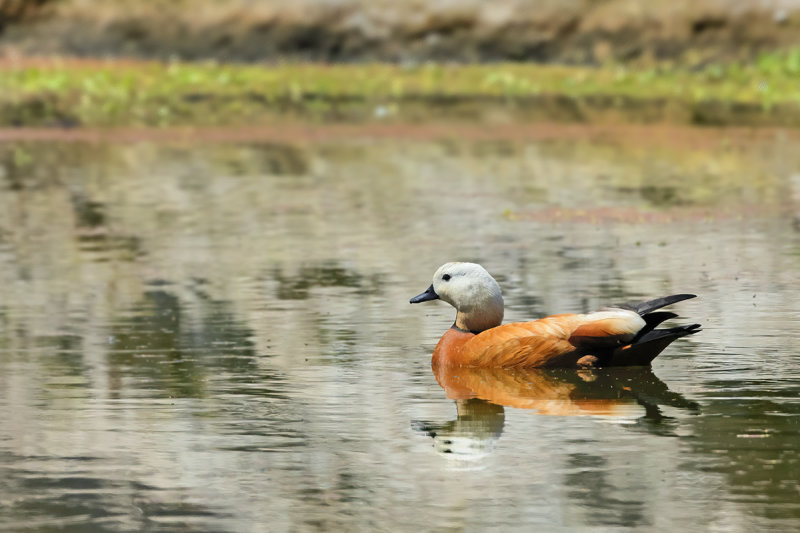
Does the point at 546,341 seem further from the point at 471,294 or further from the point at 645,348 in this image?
the point at 471,294

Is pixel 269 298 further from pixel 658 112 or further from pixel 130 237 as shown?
pixel 658 112

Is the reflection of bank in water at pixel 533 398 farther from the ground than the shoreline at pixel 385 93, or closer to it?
closer to it

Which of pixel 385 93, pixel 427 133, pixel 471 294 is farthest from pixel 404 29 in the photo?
pixel 471 294

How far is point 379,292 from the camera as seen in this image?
45.0ft

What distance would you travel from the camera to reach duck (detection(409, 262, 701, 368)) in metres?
10.1

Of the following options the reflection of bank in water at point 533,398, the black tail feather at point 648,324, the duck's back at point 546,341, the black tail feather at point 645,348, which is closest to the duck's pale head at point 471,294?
the duck's back at point 546,341

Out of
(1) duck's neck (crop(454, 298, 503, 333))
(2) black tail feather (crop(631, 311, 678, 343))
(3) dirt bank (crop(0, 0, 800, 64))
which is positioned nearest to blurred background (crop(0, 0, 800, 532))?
(2) black tail feather (crop(631, 311, 678, 343))

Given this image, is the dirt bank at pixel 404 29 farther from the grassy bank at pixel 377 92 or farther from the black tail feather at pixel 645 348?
the black tail feather at pixel 645 348

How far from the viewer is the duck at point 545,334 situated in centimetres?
1014

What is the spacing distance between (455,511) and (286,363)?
370 cm

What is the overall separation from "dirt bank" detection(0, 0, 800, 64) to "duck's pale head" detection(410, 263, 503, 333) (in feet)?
98.3

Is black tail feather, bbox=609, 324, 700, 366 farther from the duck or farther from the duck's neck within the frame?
the duck's neck

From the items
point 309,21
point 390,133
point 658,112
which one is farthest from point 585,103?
point 309,21

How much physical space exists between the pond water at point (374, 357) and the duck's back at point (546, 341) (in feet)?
0.39
